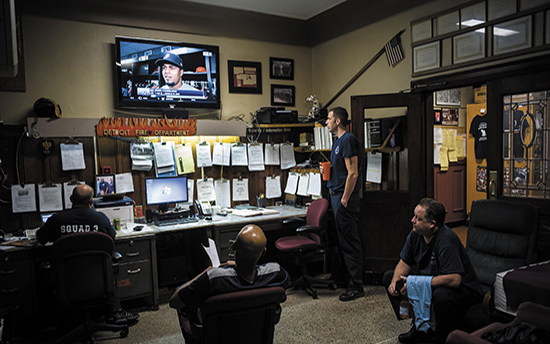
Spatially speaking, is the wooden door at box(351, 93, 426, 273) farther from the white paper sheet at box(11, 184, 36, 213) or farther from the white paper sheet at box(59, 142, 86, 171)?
the white paper sheet at box(11, 184, 36, 213)

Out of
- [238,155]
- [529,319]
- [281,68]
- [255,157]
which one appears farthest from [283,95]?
[529,319]

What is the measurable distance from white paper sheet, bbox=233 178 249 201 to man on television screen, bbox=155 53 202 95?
125 centimetres

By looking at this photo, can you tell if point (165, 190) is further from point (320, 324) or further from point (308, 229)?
point (320, 324)

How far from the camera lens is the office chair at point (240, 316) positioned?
1.65 meters

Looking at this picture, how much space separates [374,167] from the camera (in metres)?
4.21

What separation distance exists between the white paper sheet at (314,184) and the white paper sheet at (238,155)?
0.80 meters

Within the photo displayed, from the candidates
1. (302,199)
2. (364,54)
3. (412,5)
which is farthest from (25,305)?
(412,5)

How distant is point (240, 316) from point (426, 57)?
10.7 feet

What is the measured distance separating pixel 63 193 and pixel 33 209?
0.29 metres

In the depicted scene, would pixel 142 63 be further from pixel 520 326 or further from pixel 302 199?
pixel 520 326

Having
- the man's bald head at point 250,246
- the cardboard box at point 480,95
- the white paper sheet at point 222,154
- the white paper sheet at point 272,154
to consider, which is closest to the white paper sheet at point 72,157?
the white paper sheet at point 222,154

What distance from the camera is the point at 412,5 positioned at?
393 cm

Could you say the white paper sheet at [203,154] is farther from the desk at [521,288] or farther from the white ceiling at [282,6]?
the desk at [521,288]

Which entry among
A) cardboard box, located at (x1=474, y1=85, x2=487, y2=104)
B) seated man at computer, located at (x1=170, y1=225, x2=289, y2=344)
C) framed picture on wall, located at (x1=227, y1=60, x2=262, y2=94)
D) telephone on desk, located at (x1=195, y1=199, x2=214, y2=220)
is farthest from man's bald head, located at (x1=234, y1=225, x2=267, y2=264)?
cardboard box, located at (x1=474, y1=85, x2=487, y2=104)
